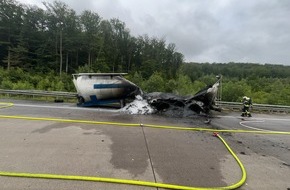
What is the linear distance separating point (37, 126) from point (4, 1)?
142 ft

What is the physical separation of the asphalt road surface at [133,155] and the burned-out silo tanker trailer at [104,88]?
3.59 metres

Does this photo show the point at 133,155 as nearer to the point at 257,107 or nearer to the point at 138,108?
the point at 138,108

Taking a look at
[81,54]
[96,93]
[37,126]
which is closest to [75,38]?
[81,54]

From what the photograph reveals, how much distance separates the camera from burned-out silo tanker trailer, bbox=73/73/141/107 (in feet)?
35.9

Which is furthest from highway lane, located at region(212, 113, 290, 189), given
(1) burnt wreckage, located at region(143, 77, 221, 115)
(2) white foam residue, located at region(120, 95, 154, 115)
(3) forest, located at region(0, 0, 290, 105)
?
(3) forest, located at region(0, 0, 290, 105)

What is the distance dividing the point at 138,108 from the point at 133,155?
221 inches

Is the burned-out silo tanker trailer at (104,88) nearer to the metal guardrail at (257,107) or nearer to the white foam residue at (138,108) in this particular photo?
the white foam residue at (138,108)

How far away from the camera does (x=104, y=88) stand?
10.9 m

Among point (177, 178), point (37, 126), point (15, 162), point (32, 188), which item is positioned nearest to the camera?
point (32, 188)

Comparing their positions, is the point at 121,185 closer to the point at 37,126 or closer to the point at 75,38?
the point at 37,126

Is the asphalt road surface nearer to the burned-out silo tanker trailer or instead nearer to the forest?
the burned-out silo tanker trailer

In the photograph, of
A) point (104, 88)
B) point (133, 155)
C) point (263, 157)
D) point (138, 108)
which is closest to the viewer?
point (133, 155)

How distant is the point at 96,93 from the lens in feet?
36.2

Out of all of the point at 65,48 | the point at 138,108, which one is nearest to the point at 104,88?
the point at 138,108
